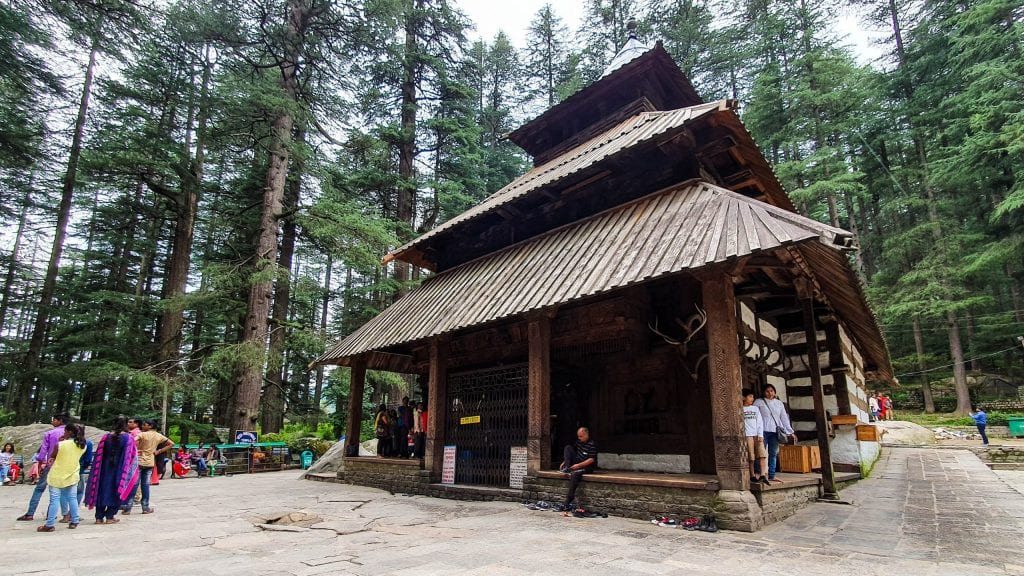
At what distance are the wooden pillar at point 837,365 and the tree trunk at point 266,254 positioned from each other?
567 inches

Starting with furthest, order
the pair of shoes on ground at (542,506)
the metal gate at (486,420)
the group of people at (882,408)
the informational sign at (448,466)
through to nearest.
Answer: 1. the group of people at (882,408)
2. the informational sign at (448,466)
3. the metal gate at (486,420)
4. the pair of shoes on ground at (542,506)

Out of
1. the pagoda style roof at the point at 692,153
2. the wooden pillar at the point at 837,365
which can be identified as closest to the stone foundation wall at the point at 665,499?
the wooden pillar at the point at 837,365

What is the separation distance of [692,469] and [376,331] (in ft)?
24.2

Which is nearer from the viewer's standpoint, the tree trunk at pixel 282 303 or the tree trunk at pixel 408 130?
the tree trunk at pixel 282 303

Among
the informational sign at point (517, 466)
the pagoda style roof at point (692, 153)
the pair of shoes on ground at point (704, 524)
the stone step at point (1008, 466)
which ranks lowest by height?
the stone step at point (1008, 466)

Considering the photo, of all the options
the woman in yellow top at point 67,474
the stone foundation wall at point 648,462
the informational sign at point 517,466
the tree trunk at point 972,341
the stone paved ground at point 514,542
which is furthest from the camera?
the tree trunk at point 972,341

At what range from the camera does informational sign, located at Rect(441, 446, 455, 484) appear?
9.67 m

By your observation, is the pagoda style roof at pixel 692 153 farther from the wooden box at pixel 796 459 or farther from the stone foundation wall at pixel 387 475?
the stone foundation wall at pixel 387 475

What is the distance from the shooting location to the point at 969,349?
83.3ft

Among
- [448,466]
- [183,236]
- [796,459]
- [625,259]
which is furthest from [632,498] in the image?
[183,236]

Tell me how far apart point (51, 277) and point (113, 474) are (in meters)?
18.2

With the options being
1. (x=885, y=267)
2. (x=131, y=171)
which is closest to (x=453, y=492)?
(x=131, y=171)

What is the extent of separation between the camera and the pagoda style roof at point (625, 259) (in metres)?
5.77

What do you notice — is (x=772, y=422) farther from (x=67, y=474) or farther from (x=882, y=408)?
(x=882, y=408)
